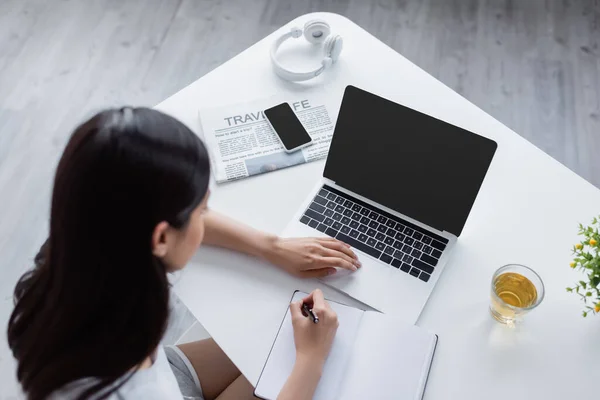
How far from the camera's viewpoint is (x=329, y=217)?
1.07 metres

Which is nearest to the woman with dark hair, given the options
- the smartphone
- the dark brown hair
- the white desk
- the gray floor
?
the dark brown hair

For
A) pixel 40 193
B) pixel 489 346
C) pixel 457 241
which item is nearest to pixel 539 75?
pixel 457 241

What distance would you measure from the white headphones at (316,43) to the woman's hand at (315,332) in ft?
1.75

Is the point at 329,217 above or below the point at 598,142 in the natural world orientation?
above

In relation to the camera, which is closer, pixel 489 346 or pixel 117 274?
pixel 117 274

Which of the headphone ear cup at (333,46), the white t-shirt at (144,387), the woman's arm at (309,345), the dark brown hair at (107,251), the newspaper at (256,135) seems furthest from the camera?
the headphone ear cup at (333,46)

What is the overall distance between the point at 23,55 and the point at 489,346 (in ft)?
6.94

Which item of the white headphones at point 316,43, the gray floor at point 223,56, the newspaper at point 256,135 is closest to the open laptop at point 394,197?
the newspaper at point 256,135

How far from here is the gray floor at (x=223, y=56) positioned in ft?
6.82

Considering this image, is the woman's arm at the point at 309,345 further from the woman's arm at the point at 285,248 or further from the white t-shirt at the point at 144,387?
the white t-shirt at the point at 144,387

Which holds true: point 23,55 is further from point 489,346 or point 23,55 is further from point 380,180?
point 489,346

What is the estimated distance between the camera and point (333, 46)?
125cm

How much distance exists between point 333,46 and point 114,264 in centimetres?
76

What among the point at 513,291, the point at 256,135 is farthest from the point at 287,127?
the point at 513,291
